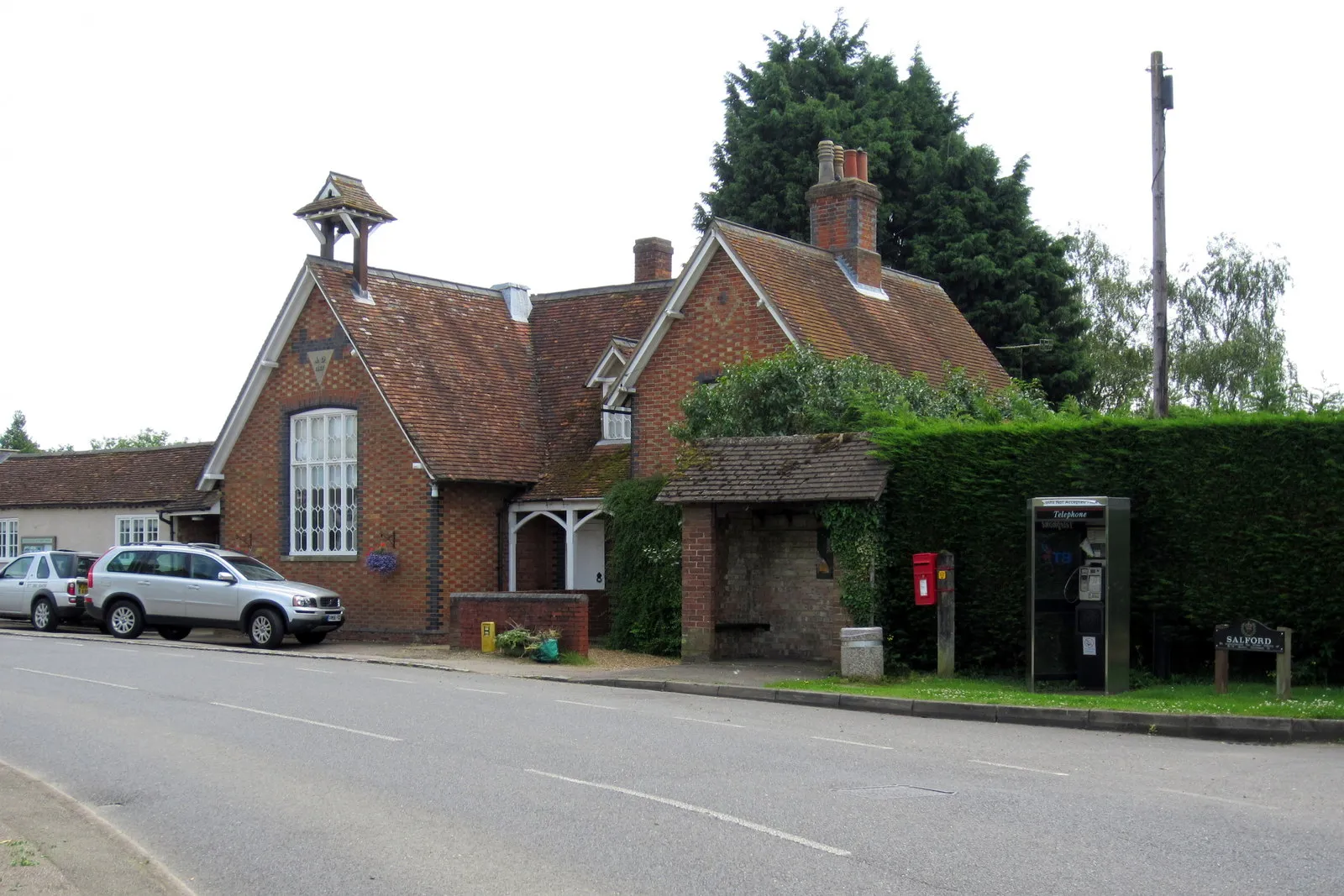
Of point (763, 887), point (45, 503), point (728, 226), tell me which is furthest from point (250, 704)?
point (45, 503)

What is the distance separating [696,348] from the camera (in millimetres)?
25875

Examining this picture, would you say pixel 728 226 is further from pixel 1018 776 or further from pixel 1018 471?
pixel 1018 776

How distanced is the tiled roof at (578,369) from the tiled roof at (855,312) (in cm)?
400

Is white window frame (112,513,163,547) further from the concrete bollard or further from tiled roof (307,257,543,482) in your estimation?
the concrete bollard

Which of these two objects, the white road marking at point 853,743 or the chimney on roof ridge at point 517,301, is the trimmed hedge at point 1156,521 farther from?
the chimney on roof ridge at point 517,301

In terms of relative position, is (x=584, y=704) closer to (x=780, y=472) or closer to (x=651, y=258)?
(x=780, y=472)

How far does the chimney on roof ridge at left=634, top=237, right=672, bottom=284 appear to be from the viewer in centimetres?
3481

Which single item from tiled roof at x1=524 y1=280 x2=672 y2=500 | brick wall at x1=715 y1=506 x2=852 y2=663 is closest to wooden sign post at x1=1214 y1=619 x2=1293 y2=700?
brick wall at x1=715 y1=506 x2=852 y2=663

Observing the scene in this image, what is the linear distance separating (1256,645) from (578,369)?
18.8m

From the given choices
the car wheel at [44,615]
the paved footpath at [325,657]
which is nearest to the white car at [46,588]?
the car wheel at [44,615]

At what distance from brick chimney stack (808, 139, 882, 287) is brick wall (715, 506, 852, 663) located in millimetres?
10174

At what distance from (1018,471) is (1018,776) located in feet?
25.3

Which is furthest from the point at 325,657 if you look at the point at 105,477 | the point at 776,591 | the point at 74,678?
the point at 105,477

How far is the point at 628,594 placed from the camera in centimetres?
2286
